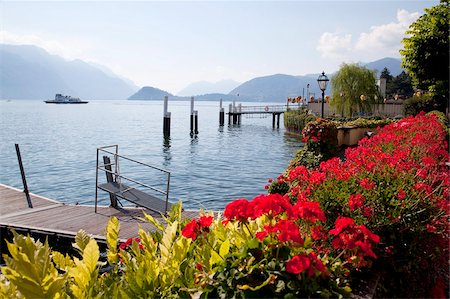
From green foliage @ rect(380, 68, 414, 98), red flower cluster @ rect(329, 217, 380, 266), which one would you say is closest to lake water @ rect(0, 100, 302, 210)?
red flower cluster @ rect(329, 217, 380, 266)

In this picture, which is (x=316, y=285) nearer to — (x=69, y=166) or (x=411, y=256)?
(x=411, y=256)

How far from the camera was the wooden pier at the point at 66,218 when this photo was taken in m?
7.71

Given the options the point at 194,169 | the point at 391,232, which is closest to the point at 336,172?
the point at 391,232

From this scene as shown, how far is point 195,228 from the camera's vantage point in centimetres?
258

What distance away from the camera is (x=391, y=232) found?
289 centimetres

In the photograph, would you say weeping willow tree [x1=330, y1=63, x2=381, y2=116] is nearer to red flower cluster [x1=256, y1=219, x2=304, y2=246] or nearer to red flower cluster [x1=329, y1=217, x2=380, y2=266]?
red flower cluster [x1=329, y1=217, x2=380, y2=266]

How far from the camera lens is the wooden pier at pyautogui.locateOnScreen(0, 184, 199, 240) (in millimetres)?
Answer: 7715

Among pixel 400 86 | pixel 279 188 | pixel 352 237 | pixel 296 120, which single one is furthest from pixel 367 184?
pixel 400 86

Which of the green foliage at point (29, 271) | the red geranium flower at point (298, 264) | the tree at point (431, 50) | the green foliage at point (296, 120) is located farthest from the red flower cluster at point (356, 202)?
the green foliage at point (296, 120)

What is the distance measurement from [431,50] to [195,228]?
764 inches

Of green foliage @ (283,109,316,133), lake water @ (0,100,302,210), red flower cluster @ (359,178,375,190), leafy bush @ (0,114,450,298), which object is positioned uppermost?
green foliage @ (283,109,316,133)

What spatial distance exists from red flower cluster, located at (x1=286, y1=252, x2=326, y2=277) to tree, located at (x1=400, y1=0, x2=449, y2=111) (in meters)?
19.5

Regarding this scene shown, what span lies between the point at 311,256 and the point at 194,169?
19.4m

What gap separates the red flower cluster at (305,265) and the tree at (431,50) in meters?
19.5
